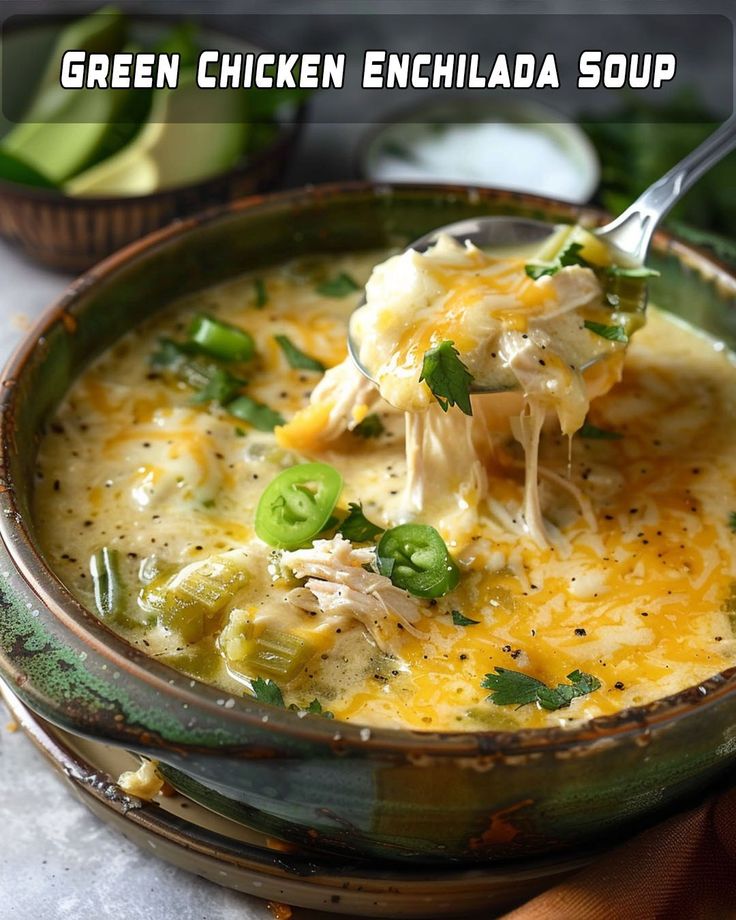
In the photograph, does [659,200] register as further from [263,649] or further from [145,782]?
[145,782]

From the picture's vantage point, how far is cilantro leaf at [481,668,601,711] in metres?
2.55

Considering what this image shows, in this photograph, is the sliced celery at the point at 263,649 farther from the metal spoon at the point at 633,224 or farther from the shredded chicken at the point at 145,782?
the metal spoon at the point at 633,224

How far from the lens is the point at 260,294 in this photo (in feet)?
12.6

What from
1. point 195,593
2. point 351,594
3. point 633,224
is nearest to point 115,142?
point 633,224

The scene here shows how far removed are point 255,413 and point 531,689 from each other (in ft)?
3.79

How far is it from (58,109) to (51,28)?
435 mm

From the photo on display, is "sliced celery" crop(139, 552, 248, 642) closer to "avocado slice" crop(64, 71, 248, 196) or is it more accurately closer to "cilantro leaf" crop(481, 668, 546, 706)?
"cilantro leaf" crop(481, 668, 546, 706)

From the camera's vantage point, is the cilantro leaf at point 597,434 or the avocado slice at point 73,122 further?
the avocado slice at point 73,122

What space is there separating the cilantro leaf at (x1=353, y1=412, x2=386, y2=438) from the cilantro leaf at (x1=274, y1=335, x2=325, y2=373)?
11.5 inches

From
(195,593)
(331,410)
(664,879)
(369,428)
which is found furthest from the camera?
(369,428)

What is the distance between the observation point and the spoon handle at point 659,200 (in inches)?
134

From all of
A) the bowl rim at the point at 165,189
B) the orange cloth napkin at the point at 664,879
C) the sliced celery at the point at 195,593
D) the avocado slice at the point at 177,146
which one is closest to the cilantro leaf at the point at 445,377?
the sliced celery at the point at 195,593

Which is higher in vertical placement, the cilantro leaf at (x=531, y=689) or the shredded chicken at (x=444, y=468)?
the shredded chicken at (x=444, y=468)

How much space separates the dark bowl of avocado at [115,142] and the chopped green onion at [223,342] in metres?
0.95
